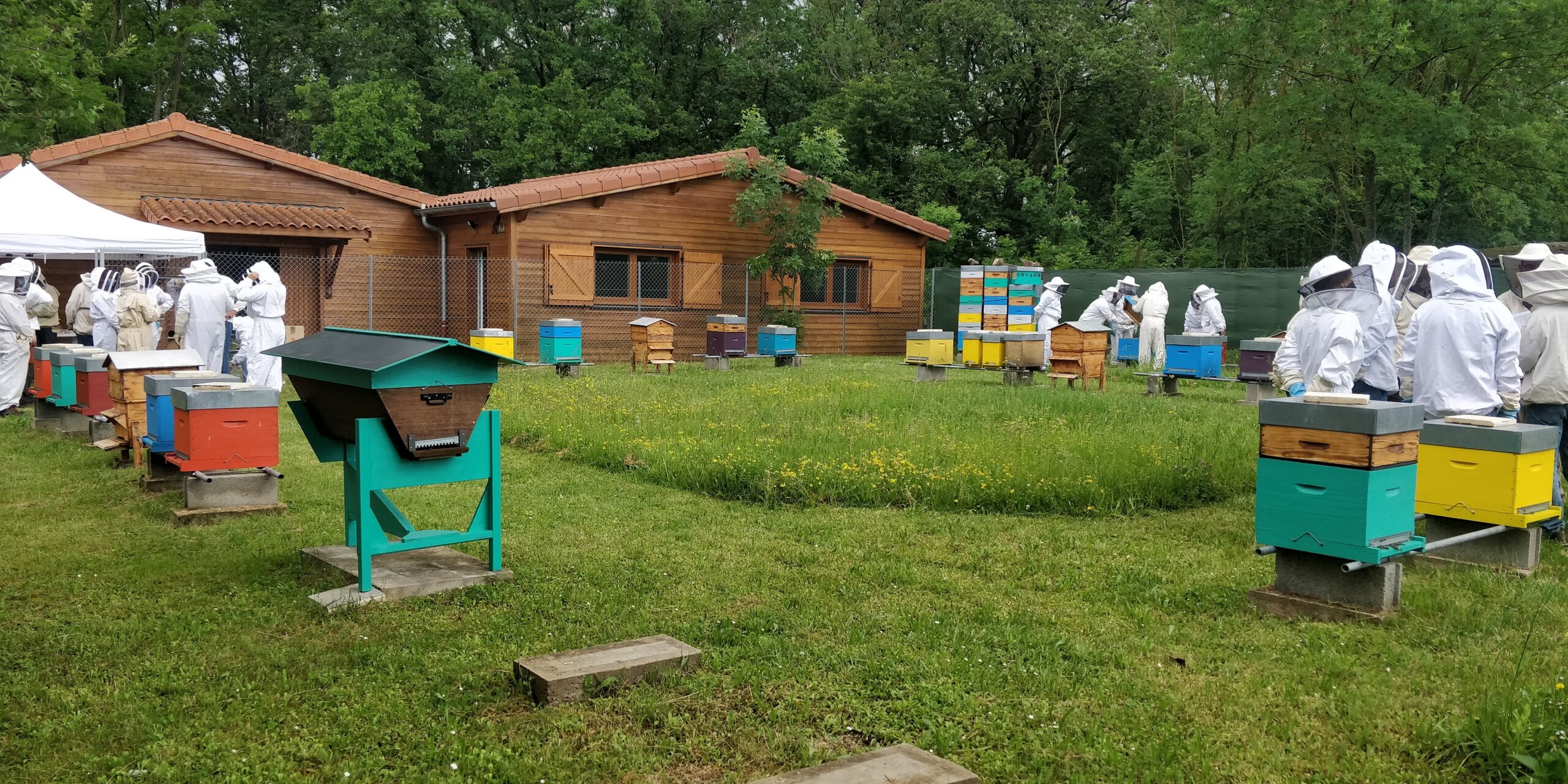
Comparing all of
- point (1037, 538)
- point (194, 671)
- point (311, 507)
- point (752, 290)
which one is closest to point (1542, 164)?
point (752, 290)

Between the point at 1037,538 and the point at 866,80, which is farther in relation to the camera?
the point at 866,80

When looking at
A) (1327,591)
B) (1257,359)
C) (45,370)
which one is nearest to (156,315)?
(45,370)

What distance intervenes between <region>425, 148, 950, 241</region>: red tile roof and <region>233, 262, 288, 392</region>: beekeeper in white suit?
795 centimetres

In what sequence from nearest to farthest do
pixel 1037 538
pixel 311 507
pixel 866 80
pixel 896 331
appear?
pixel 1037 538 < pixel 311 507 < pixel 896 331 < pixel 866 80

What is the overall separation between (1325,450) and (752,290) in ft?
63.0

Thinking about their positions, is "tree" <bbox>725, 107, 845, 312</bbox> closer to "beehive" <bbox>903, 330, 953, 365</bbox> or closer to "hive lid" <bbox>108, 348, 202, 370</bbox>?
"beehive" <bbox>903, 330, 953, 365</bbox>

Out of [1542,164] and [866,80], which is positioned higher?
[866,80]

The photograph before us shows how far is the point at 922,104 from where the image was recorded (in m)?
34.6

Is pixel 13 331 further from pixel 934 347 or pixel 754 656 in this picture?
pixel 934 347

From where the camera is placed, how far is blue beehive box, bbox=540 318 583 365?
18.1m

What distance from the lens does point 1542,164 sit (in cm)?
2398

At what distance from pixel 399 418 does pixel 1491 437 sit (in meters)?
5.68

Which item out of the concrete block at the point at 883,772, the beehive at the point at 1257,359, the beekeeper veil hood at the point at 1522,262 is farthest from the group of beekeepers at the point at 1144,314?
the concrete block at the point at 883,772

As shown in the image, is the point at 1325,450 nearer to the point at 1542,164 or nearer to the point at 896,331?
the point at 896,331
